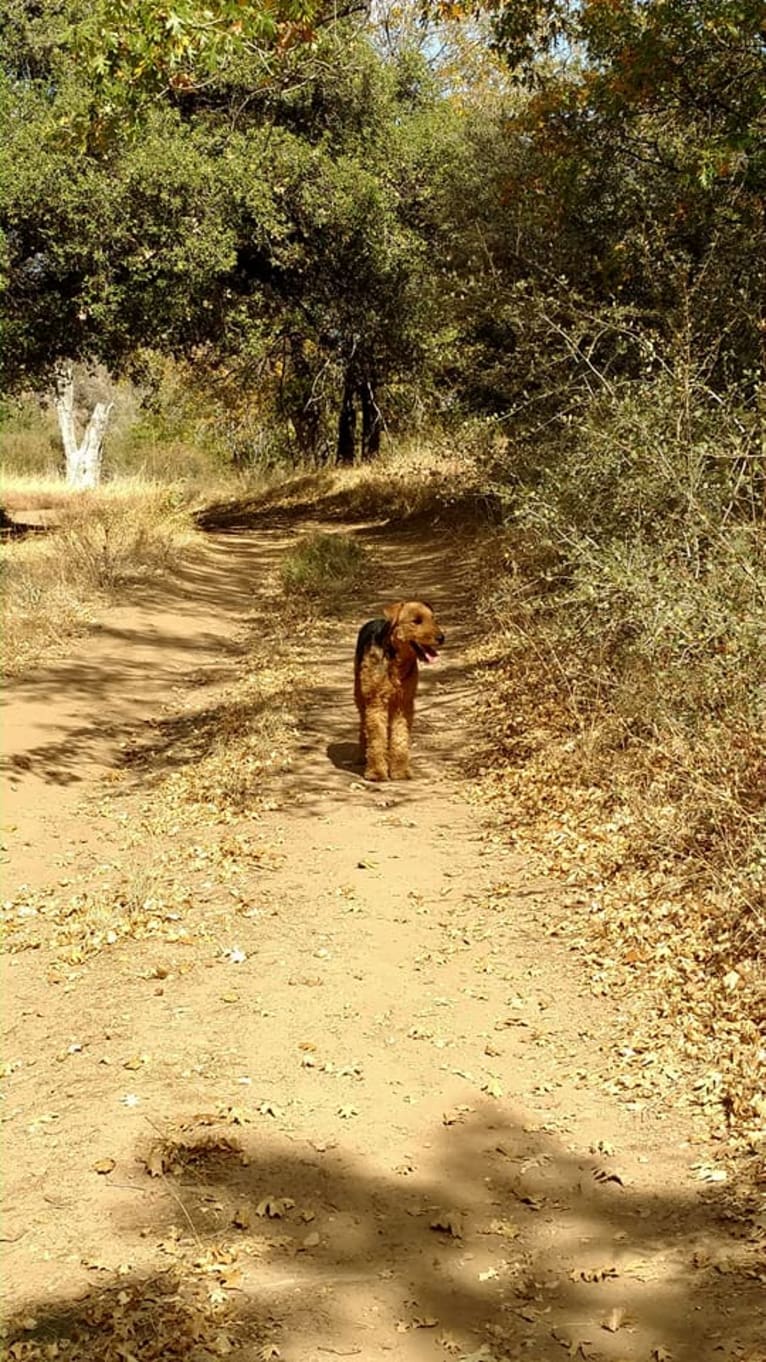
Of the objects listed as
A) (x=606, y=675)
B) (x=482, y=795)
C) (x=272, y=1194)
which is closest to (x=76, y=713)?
(x=482, y=795)

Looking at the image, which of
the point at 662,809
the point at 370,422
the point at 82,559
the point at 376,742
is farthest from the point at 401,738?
the point at 370,422

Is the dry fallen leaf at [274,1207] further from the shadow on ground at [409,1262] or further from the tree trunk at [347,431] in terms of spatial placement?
the tree trunk at [347,431]

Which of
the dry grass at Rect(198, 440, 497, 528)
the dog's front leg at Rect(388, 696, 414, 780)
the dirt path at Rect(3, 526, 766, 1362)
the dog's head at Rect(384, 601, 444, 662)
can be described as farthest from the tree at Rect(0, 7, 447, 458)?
the dirt path at Rect(3, 526, 766, 1362)

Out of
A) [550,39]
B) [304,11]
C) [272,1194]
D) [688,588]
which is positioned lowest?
[272,1194]

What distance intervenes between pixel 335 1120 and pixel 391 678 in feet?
11.4

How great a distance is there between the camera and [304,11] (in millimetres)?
7289

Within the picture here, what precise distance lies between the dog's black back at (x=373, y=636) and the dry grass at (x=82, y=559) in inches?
172

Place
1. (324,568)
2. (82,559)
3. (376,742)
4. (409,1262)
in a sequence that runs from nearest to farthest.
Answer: (409,1262) < (376,742) < (82,559) < (324,568)

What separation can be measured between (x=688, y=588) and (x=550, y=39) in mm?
7415

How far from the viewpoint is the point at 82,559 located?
13508 millimetres

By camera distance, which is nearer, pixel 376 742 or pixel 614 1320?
pixel 614 1320

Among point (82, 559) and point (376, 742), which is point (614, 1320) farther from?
point (82, 559)

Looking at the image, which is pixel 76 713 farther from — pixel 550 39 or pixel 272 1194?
pixel 550 39

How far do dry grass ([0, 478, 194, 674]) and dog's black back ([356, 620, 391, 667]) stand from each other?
4.38m
